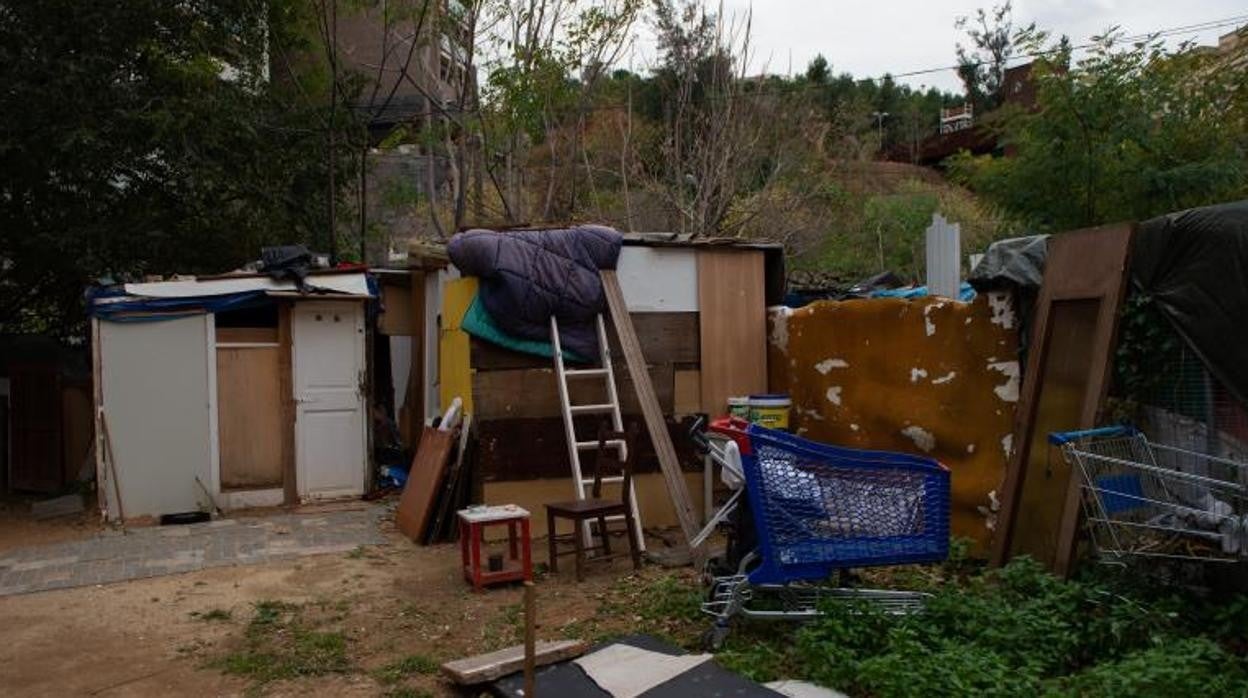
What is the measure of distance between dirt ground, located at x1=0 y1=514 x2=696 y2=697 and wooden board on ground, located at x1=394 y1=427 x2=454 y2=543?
0.61 m

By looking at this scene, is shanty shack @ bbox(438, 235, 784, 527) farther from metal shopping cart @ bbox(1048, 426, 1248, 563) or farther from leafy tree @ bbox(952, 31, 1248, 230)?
metal shopping cart @ bbox(1048, 426, 1248, 563)

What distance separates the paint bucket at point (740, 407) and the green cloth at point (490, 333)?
159 cm

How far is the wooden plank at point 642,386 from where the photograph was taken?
24.6ft

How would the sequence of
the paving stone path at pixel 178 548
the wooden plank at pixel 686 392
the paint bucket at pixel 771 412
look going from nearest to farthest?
the paving stone path at pixel 178 548 → the paint bucket at pixel 771 412 → the wooden plank at pixel 686 392

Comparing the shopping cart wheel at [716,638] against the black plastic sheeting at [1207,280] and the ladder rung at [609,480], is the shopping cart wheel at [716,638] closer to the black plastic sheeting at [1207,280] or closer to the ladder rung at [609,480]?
the ladder rung at [609,480]

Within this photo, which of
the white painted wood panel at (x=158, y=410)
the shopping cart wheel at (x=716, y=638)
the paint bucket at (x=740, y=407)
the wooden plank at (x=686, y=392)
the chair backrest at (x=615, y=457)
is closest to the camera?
the shopping cart wheel at (x=716, y=638)

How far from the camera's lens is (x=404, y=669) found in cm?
499

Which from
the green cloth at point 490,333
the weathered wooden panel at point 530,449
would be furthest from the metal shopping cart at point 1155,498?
the green cloth at point 490,333

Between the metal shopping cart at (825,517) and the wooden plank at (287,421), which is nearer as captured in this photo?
the metal shopping cart at (825,517)

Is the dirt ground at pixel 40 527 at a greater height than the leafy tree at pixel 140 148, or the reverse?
the leafy tree at pixel 140 148

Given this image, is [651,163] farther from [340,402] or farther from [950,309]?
[950,309]

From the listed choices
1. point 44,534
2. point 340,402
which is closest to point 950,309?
point 340,402

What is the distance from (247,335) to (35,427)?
3414 millimetres

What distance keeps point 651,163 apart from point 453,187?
4.47m
